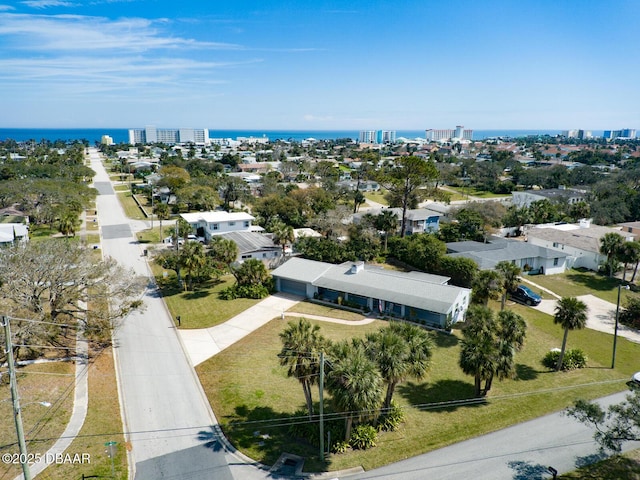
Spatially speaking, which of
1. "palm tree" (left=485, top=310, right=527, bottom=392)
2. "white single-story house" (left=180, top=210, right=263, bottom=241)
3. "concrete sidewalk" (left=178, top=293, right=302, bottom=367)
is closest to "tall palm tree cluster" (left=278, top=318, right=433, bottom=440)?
"palm tree" (left=485, top=310, right=527, bottom=392)

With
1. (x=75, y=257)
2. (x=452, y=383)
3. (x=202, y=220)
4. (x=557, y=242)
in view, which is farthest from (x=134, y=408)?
(x=557, y=242)

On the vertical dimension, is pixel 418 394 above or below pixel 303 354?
below

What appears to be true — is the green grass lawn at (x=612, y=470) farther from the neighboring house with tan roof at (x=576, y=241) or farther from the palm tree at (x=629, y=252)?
the neighboring house with tan roof at (x=576, y=241)

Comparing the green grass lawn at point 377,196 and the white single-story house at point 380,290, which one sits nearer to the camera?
the white single-story house at point 380,290

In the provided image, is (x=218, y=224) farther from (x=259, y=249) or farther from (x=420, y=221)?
(x=420, y=221)

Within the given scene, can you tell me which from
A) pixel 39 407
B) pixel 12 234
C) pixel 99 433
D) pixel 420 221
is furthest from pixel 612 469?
pixel 12 234

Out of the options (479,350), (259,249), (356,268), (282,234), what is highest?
(282,234)

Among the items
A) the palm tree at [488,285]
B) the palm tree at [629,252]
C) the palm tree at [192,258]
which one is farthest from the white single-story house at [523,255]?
the palm tree at [192,258]
